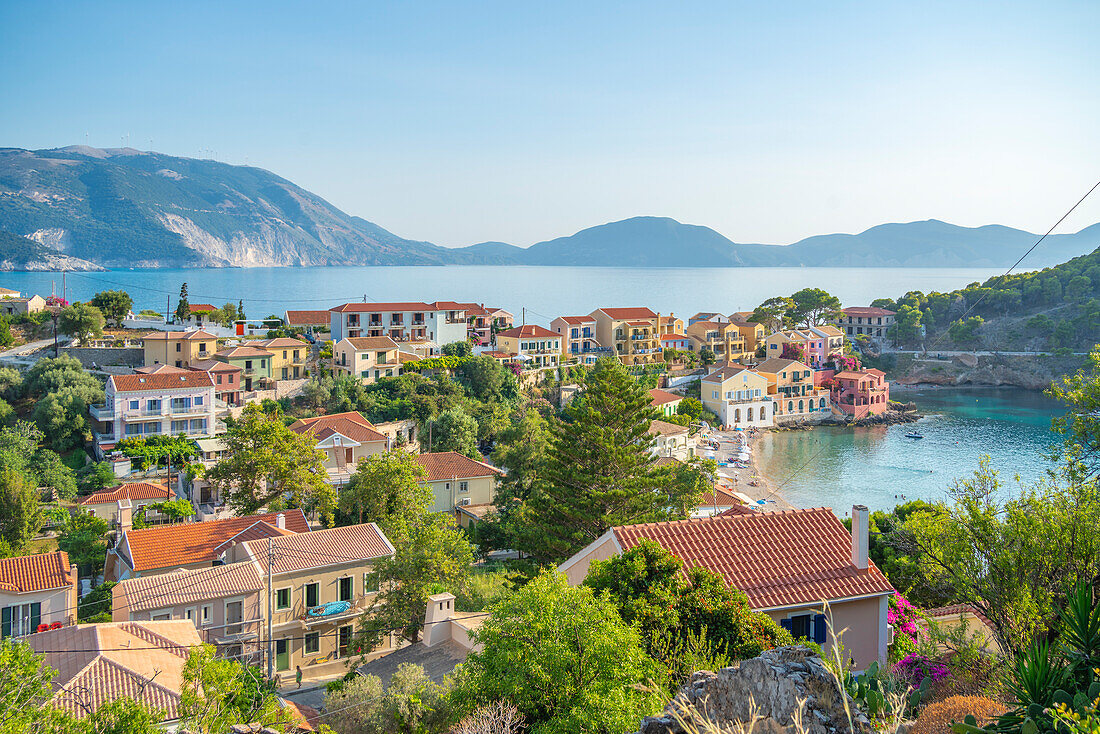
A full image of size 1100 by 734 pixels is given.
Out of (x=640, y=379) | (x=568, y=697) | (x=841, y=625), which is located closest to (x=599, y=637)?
(x=568, y=697)

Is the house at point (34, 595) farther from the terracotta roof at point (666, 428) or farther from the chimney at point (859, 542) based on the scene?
the terracotta roof at point (666, 428)

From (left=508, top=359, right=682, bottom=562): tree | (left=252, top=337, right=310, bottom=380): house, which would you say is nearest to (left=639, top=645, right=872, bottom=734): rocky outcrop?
(left=508, top=359, right=682, bottom=562): tree

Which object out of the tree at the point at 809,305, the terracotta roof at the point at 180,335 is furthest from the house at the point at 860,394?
the terracotta roof at the point at 180,335

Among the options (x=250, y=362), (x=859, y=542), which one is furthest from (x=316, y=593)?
(x=250, y=362)

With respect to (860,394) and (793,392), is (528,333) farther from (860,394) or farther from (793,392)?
(860,394)

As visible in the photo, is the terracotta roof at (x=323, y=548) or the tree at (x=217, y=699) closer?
the tree at (x=217, y=699)

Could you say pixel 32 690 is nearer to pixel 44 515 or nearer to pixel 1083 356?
pixel 44 515
